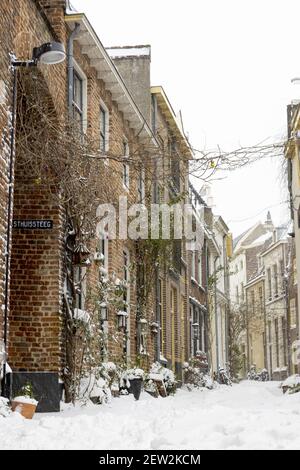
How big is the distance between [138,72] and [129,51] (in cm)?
78

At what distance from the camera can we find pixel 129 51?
2167 centimetres

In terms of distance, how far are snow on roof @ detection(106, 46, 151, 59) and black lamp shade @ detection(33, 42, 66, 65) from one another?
11.7 meters

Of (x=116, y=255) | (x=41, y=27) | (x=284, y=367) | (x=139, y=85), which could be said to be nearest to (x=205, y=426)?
(x=41, y=27)

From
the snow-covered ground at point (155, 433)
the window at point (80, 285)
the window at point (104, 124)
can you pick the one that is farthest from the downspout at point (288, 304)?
the snow-covered ground at point (155, 433)

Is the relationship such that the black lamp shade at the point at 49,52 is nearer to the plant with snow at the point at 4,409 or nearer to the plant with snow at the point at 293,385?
the plant with snow at the point at 4,409

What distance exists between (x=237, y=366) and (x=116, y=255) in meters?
25.7

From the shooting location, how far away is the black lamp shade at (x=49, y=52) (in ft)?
32.0

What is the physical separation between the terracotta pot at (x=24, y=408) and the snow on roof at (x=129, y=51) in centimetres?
1407

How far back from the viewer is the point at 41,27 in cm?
1167

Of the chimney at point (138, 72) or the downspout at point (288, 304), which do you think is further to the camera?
the downspout at point (288, 304)

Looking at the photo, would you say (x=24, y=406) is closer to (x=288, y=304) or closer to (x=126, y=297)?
(x=126, y=297)

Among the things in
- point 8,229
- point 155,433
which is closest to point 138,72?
point 8,229
